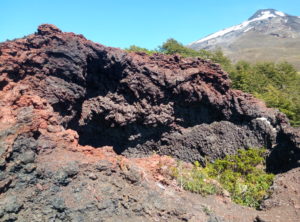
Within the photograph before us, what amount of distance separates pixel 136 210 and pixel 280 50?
101 metres

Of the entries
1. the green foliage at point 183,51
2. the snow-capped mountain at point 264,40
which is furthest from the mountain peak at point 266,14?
the green foliage at point 183,51

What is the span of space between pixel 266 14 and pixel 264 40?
240 feet

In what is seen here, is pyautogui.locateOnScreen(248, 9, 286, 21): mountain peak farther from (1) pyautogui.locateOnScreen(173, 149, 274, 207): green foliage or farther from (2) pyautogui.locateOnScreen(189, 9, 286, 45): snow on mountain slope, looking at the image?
(1) pyautogui.locateOnScreen(173, 149, 274, 207): green foliage

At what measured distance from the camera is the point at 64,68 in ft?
33.7

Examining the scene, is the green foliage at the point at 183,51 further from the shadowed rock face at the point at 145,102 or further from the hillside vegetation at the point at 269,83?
the shadowed rock face at the point at 145,102

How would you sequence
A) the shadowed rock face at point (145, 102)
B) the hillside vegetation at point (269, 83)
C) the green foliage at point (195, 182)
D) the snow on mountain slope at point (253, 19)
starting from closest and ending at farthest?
the green foliage at point (195, 182)
the shadowed rock face at point (145, 102)
the hillside vegetation at point (269, 83)
the snow on mountain slope at point (253, 19)

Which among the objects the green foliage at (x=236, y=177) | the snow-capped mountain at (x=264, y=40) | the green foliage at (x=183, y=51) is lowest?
the green foliage at (x=236, y=177)

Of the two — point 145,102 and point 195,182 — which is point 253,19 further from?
point 195,182

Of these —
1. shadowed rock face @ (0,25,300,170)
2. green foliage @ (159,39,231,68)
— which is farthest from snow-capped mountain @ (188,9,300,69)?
shadowed rock face @ (0,25,300,170)

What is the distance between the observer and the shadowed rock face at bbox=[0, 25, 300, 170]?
1012 centimetres

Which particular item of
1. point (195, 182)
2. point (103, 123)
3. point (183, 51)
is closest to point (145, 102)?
point (103, 123)

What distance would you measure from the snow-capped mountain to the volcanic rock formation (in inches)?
2871

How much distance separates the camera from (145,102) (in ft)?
40.4

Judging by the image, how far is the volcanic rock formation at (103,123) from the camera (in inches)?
274
